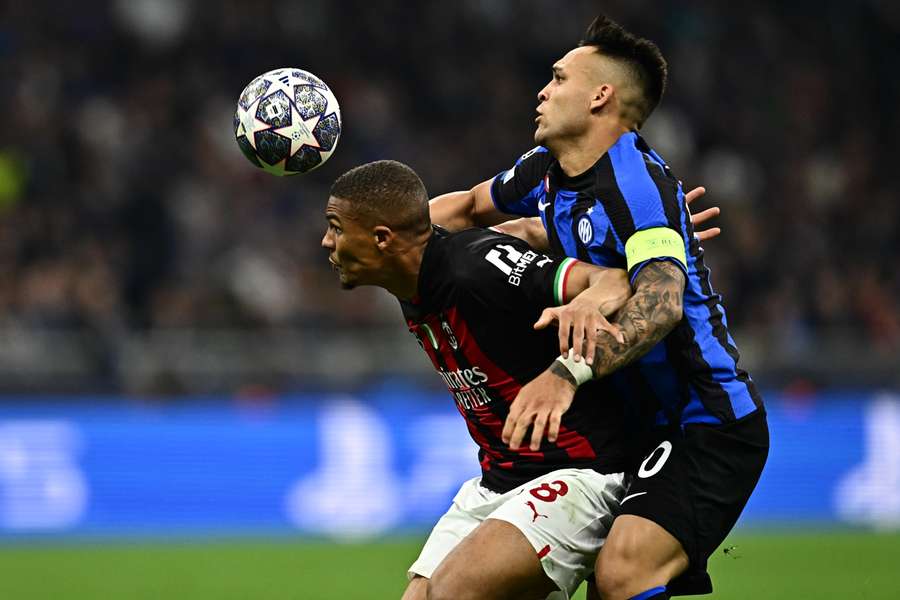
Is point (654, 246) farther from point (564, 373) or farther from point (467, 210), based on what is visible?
point (467, 210)

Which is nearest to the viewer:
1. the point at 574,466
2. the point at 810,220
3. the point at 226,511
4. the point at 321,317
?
the point at 574,466

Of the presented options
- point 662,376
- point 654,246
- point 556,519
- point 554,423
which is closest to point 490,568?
point 556,519

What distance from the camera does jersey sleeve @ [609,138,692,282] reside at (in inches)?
197

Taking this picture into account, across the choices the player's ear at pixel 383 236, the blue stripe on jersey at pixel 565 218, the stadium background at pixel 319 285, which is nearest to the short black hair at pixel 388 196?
the player's ear at pixel 383 236

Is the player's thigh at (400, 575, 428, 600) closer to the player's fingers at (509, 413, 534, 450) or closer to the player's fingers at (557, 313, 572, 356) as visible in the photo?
the player's fingers at (509, 413, 534, 450)

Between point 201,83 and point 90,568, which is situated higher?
point 201,83

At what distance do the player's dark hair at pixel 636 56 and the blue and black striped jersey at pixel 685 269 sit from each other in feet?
0.88

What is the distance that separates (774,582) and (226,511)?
209 inches

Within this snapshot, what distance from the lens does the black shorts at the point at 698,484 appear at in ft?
16.7

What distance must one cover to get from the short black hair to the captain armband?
0.78 meters

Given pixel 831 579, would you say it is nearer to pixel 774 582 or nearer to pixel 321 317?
pixel 774 582

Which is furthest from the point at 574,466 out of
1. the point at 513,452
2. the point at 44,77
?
the point at 44,77

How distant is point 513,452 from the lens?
538cm

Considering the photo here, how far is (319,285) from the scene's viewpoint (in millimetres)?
15414
